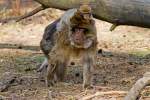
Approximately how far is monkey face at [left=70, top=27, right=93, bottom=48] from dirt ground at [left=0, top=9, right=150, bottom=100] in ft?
1.94

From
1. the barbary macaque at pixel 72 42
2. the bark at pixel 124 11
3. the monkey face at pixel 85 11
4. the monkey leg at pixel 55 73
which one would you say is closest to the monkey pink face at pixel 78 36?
the barbary macaque at pixel 72 42

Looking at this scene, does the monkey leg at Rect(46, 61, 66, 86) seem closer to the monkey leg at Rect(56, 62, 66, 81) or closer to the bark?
the monkey leg at Rect(56, 62, 66, 81)

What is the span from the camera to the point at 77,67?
8781mm

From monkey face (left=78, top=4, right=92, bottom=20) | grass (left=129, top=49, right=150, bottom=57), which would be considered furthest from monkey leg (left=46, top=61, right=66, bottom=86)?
grass (left=129, top=49, right=150, bottom=57)

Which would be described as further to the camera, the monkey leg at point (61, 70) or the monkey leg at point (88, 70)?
the monkey leg at point (61, 70)

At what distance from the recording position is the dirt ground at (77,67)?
6.57m

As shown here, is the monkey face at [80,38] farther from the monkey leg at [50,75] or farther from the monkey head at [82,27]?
the monkey leg at [50,75]

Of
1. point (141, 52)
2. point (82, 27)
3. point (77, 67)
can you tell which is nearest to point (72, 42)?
point (82, 27)

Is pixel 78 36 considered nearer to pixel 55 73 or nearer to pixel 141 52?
pixel 55 73

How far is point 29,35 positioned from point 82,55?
24.8ft

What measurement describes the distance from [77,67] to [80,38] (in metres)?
2.37

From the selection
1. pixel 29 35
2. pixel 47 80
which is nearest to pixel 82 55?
pixel 47 80

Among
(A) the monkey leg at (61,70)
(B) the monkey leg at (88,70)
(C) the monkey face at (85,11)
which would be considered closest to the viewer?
(C) the monkey face at (85,11)

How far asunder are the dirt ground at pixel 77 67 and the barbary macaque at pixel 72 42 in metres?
0.19
